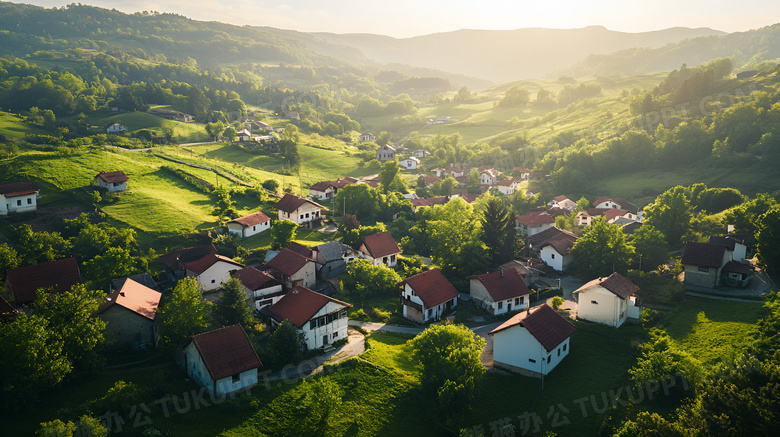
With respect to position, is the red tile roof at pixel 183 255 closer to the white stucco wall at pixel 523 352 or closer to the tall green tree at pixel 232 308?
the tall green tree at pixel 232 308

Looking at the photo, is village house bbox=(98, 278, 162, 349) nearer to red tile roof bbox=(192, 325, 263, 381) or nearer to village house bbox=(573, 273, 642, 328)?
red tile roof bbox=(192, 325, 263, 381)

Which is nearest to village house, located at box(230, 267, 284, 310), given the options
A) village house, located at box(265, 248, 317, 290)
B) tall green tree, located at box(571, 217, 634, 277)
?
village house, located at box(265, 248, 317, 290)

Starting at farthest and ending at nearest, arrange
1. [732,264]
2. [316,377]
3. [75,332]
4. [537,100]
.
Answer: [537,100], [732,264], [316,377], [75,332]

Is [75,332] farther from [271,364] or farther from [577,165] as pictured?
[577,165]

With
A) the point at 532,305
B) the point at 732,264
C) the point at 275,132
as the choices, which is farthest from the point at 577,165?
the point at 275,132

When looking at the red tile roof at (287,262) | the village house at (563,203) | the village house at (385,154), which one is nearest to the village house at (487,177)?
the village house at (563,203)

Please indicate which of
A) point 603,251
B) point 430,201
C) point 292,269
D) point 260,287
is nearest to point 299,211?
point 292,269
